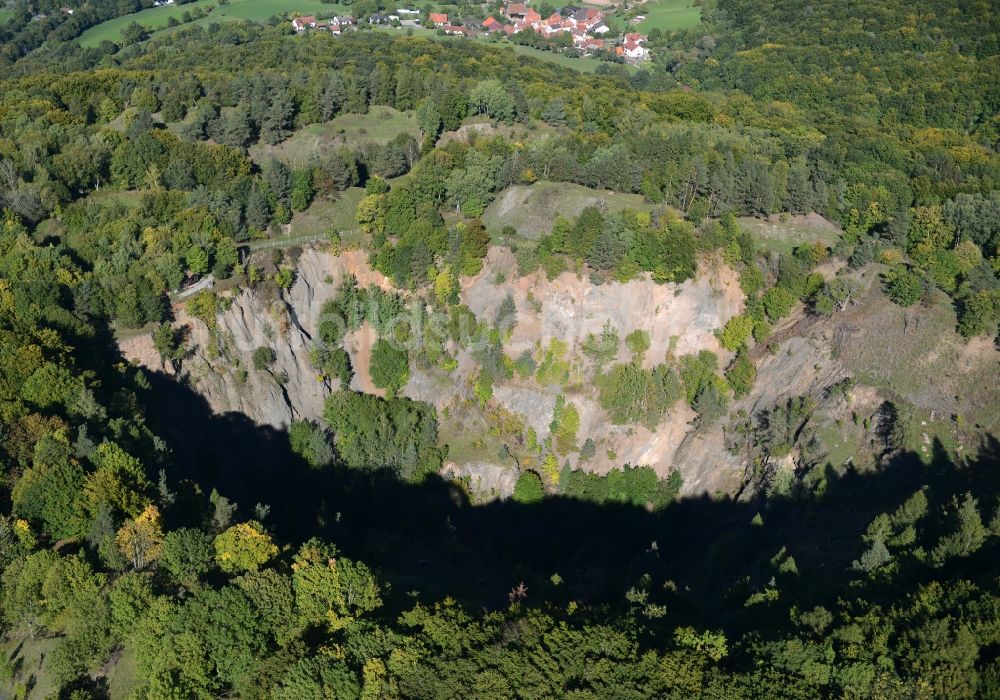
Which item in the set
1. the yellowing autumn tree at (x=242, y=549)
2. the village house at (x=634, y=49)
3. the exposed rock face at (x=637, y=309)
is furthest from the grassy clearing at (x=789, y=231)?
the village house at (x=634, y=49)

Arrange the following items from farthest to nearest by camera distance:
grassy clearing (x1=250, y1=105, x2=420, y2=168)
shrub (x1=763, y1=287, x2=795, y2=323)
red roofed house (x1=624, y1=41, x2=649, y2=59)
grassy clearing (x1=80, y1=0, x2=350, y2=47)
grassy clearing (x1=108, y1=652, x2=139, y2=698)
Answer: red roofed house (x1=624, y1=41, x2=649, y2=59), grassy clearing (x1=80, y1=0, x2=350, y2=47), grassy clearing (x1=250, y1=105, x2=420, y2=168), shrub (x1=763, y1=287, x2=795, y2=323), grassy clearing (x1=108, y1=652, x2=139, y2=698)

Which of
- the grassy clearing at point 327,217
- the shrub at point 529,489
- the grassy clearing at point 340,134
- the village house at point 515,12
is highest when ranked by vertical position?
the grassy clearing at point 340,134

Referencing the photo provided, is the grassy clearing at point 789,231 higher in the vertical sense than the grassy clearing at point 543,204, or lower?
lower

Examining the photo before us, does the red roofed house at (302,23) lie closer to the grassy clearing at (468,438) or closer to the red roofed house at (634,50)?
the red roofed house at (634,50)

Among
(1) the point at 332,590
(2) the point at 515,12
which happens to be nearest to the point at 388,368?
(1) the point at 332,590

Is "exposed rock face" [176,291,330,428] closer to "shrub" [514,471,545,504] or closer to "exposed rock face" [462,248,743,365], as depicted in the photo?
"shrub" [514,471,545,504]

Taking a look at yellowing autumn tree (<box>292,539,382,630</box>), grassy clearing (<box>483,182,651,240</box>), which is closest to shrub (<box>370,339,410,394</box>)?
grassy clearing (<box>483,182,651,240</box>)

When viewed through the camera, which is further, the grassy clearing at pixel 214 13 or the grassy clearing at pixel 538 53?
the grassy clearing at pixel 214 13
